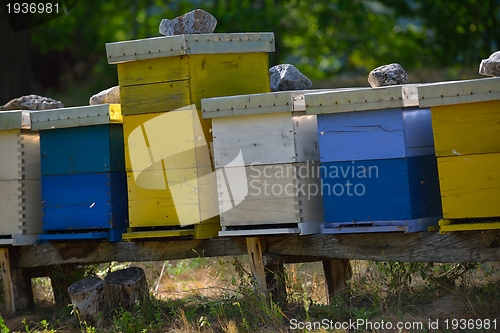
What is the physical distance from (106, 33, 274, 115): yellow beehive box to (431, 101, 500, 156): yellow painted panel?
156cm

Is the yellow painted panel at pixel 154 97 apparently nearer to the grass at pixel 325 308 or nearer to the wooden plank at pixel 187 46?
the wooden plank at pixel 187 46

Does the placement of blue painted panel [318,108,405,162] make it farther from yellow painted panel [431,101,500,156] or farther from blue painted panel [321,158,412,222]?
yellow painted panel [431,101,500,156]

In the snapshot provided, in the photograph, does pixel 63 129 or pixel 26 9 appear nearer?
pixel 63 129

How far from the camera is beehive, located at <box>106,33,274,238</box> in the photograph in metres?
4.95

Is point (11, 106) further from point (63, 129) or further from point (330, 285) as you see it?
point (330, 285)

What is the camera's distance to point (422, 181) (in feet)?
14.9

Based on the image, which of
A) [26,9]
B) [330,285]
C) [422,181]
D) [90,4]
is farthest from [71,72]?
[422,181]

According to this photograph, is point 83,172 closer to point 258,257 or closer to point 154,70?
point 154,70

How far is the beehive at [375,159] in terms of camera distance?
173 inches

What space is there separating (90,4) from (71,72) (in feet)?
6.16

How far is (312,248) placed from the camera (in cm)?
504

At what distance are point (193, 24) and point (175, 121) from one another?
0.93 meters

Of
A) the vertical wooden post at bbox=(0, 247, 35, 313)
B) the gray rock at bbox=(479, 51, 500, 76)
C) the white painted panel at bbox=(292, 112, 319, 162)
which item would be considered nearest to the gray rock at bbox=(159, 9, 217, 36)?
the white painted panel at bbox=(292, 112, 319, 162)

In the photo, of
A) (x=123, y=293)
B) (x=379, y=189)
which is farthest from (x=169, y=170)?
(x=379, y=189)
